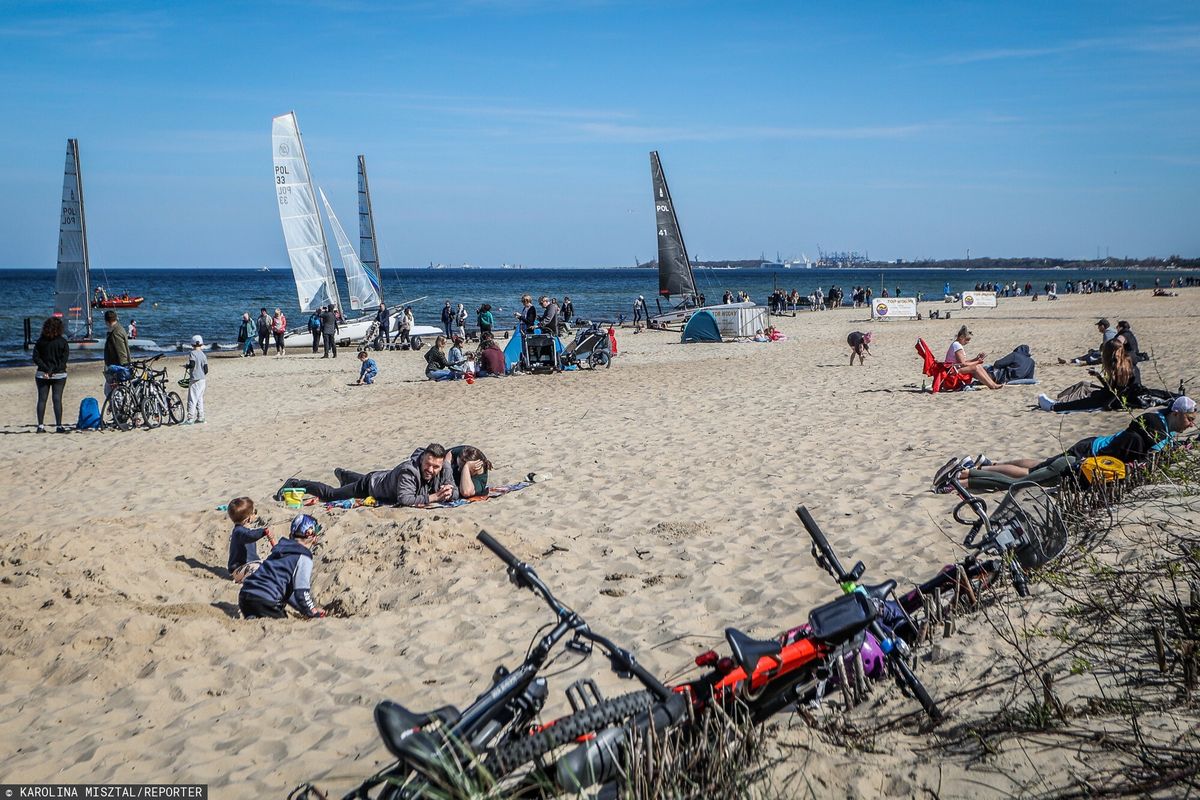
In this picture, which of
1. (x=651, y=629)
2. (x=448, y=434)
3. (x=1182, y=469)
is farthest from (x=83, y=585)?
(x=1182, y=469)

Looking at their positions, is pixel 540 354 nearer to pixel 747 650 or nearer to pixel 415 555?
pixel 415 555

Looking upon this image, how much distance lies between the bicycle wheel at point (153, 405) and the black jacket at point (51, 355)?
4.25 feet

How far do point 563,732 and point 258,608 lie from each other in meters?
3.79

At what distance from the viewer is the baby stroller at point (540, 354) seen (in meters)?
19.7

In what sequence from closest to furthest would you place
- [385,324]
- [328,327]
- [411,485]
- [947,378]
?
[411,485]
[947,378]
[328,327]
[385,324]

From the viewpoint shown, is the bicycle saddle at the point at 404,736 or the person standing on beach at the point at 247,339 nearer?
the bicycle saddle at the point at 404,736

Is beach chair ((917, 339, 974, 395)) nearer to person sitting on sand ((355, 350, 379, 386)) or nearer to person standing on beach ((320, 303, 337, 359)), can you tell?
person sitting on sand ((355, 350, 379, 386))

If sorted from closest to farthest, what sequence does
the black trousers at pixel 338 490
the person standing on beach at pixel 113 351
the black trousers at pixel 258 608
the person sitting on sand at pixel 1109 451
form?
the black trousers at pixel 258 608, the person sitting on sand at pixel 1109 451, the black trousers at pixel 338 490, the person standing on beach at pixel 113 351

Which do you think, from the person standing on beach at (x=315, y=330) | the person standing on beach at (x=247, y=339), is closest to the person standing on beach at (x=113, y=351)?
the person standing on beach at (x=315, y=330)

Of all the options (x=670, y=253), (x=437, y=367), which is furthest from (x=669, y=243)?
(x=437, y=367)

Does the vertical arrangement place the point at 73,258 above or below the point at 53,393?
above

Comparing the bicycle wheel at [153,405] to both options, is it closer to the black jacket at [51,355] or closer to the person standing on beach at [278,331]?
the black jacket at [51,355]

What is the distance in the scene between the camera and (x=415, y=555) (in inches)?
264

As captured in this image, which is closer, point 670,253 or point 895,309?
point 670,253
